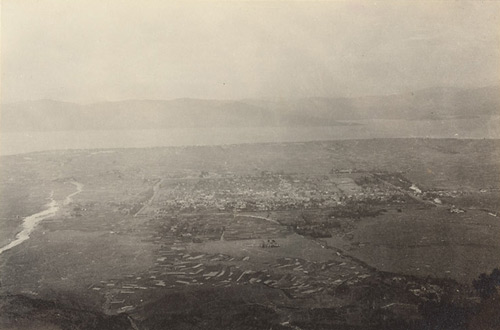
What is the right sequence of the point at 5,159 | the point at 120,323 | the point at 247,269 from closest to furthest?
1. the point at 120,323
2. the point at 247,269
3. the point at 5,159

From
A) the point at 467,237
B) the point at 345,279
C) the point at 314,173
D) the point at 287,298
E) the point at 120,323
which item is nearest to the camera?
the point at 120,323

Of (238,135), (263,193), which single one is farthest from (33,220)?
(238,135)

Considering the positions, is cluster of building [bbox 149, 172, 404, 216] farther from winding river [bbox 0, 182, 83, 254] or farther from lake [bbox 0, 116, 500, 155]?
lake [bbox 0, 116, 500, 155]

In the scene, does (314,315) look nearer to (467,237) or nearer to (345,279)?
(345,279)

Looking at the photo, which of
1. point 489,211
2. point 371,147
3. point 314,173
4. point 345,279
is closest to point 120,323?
point 345,279

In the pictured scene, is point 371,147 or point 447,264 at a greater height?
point 371,147

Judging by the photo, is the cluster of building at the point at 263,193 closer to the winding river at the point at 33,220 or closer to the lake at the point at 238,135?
the winding river at the point at 33,220

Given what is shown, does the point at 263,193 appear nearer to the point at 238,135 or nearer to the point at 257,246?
Result: the point at 257,246
